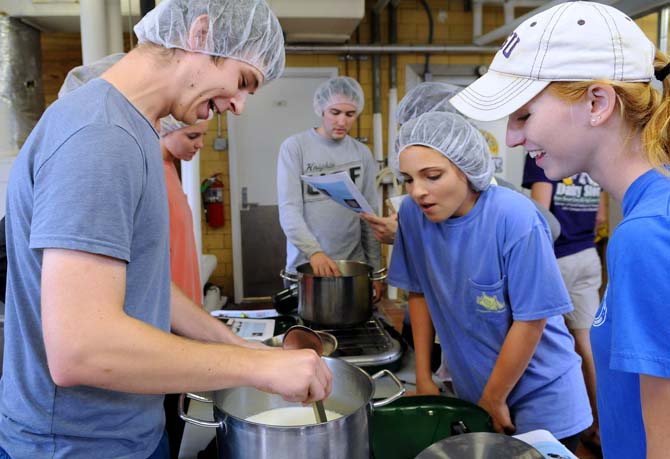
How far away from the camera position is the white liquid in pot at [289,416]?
3.30ft

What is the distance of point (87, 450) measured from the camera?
804 millimetres

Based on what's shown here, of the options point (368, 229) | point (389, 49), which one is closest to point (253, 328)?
point (368, 229)

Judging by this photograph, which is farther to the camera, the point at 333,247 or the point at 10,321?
the point at 333,247

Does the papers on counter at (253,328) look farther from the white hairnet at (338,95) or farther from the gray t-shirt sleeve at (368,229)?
the white hairnet at (338,95)

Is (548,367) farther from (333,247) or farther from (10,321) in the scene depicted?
(333,247)

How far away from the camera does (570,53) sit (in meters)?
0.72

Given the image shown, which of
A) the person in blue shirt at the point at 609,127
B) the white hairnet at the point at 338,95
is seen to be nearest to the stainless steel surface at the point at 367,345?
the person in blue shirt at the point at 609,127

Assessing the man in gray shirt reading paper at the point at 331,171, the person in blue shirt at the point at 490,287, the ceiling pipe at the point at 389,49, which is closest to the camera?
the person in blue shirt at the point at 490,287

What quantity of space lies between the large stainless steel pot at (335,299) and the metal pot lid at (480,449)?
754 mm

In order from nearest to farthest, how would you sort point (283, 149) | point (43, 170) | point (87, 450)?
point (43, 170) → point (87, 450) → point (283, 149)

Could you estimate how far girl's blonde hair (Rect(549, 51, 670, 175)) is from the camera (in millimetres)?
694

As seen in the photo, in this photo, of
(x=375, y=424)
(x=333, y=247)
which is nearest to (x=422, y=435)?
(x=375, y=424)

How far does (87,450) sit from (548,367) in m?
0.99

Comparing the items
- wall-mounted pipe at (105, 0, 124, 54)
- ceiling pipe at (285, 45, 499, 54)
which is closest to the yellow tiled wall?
ceiling pipe at (285, 45, 499, 54)
